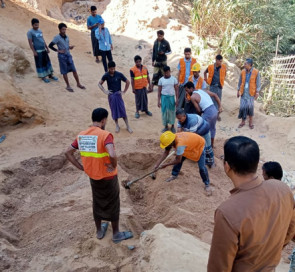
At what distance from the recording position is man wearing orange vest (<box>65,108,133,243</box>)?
2.46 meters

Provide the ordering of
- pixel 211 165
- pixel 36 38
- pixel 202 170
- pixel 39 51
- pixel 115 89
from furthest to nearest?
1. pixel 39 51
2. pixel 36 38
3. pixel 115 89
4. pixel 211 165
5. pixel 202 170

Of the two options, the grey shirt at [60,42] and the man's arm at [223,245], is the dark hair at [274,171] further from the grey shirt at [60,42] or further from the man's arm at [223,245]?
the grey shirt at [60,42]

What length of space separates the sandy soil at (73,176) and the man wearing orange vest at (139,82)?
1.04 ft

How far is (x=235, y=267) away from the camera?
1.35 m

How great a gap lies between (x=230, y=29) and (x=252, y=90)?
12.7 ft

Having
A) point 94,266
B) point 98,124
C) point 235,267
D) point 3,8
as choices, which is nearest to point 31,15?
point 3,8

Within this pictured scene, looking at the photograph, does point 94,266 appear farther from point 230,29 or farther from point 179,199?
point 230,29

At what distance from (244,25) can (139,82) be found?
16.4ft

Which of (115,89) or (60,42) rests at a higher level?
(60,42)

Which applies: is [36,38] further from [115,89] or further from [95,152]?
[95,152]

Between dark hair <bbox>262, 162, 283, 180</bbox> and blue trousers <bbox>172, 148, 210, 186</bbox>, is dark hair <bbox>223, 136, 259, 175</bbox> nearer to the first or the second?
dark hair <bbox>262, 162, 283, 180</bbox>

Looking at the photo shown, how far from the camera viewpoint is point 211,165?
469cm

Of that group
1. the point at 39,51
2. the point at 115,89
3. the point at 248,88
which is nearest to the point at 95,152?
the point at 115,89

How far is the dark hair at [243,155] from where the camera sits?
132cm
